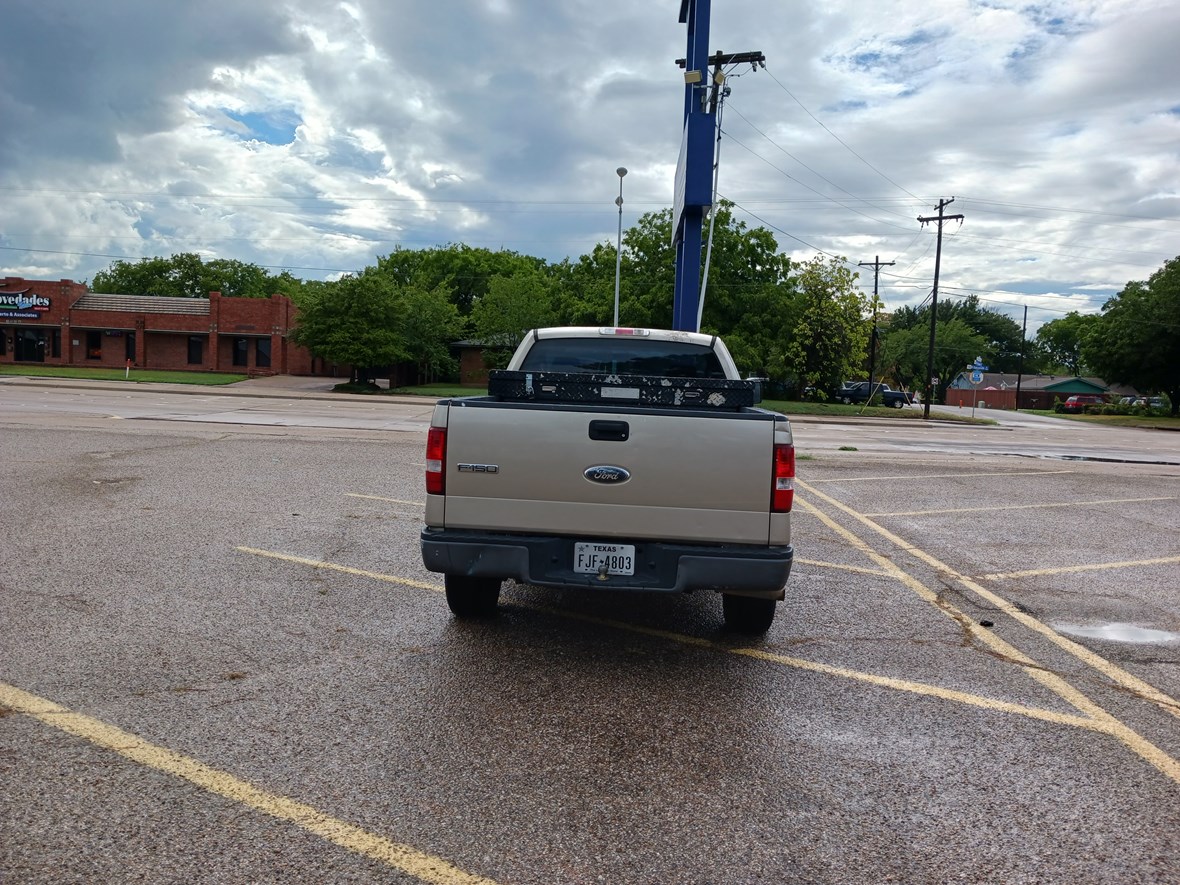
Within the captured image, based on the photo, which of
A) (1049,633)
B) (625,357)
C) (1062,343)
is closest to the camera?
(1049,633)

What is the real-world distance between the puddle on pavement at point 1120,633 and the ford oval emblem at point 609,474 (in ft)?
11.2

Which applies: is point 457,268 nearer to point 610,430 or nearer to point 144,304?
point 144,304

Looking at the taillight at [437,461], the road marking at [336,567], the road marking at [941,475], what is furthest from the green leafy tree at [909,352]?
the taillight at [437,461]

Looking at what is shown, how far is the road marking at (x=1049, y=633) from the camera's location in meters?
4.66

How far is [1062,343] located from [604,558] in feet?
483

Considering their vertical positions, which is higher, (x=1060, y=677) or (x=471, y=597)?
(x=471, y=597)

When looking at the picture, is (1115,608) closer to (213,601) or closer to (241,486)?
(213,601)

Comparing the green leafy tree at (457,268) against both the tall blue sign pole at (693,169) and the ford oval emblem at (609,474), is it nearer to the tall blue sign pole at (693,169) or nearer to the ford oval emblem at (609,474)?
the tall blue sign pole at (693,169)

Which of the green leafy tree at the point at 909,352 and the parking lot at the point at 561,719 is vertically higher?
the green leafy tree at the point at 909,352

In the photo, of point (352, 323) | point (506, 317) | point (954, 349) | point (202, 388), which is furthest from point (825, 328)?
point (954, 349)

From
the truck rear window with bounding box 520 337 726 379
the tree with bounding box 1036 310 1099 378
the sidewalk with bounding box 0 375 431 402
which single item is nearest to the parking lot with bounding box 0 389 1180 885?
the truck rear window with bounding box 520 337 726 379

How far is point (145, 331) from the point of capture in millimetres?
54094

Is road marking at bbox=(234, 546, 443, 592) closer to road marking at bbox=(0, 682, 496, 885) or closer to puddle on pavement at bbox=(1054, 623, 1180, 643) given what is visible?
road marking at bbox=(0, 682, 496, 885)

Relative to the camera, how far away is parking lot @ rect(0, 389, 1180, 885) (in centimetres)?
293
